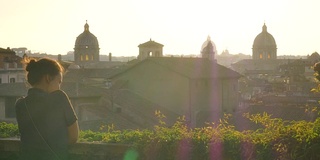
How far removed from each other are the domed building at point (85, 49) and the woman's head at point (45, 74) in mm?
89479

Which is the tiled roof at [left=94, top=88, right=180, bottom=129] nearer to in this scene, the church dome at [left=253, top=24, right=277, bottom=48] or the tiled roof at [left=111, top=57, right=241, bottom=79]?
the tiled roof at [left=111, top=57, right=241, bottom=79]

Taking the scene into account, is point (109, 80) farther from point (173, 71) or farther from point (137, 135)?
point (137, 135)

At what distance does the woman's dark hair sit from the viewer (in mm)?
4324

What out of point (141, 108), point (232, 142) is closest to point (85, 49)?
point (141, 108)

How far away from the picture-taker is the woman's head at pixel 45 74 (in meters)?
4.33

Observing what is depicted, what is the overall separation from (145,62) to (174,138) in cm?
2952

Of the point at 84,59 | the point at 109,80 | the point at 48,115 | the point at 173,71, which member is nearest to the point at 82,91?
the point at 173,71

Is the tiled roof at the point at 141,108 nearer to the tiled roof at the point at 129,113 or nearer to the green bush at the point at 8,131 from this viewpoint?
the tiled roof at the point at 129,113

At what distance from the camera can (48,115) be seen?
4207 millimetres

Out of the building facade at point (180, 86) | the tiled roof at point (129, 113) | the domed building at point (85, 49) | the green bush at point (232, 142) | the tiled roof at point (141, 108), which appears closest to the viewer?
the green bush at point (232, 142)

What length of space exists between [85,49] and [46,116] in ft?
297

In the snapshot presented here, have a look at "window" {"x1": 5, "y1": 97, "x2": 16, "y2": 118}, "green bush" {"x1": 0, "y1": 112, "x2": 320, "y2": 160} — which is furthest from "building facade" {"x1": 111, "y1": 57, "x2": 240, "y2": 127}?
"green bush" {"x1": 0, "y1": 112, "x2": 320, "y2": 160}

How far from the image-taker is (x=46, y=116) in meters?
4.21

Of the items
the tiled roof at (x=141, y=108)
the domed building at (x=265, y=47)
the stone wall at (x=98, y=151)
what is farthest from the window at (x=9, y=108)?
the domed building at (x=265, y=47)
